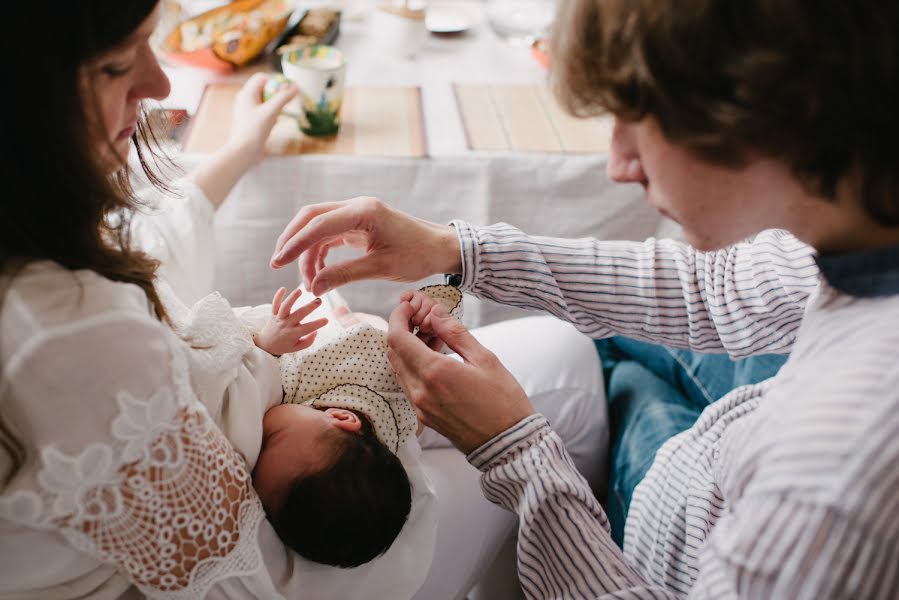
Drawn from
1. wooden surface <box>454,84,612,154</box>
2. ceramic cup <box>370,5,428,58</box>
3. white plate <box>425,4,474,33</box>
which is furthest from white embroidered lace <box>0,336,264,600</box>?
white plate <box>425,4,474,33</box>

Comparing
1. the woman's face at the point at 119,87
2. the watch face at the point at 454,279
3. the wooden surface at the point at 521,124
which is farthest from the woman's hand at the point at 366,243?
the wooden surface at the point at 521,124

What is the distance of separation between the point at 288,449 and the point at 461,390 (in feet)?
0.79

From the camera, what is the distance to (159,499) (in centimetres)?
64

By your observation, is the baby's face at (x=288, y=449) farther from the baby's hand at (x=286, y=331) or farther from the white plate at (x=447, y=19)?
the white plate at (x=447, y=19)

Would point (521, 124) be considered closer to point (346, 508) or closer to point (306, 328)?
point (306, 328)

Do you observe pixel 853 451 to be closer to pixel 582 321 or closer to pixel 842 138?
A: pixel 842 138

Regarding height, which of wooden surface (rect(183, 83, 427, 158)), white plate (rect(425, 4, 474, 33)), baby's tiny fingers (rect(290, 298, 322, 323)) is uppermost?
white plate (rect(425, 4, 474, 33))

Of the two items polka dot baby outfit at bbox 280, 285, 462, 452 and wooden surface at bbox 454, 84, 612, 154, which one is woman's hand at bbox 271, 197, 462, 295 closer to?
polka dot baby outfit at bbox 280, 285, 462, 452

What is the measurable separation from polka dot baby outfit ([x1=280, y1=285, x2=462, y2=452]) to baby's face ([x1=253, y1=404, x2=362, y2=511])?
0.24 ft

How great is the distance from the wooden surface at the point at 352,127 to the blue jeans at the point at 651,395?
634 millimetres

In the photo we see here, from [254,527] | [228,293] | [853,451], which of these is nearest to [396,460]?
[254,527]

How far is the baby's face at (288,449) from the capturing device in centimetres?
85

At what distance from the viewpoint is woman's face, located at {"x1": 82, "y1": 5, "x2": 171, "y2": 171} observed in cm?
56

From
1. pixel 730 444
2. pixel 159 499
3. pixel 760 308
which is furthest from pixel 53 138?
pixel 760 308
